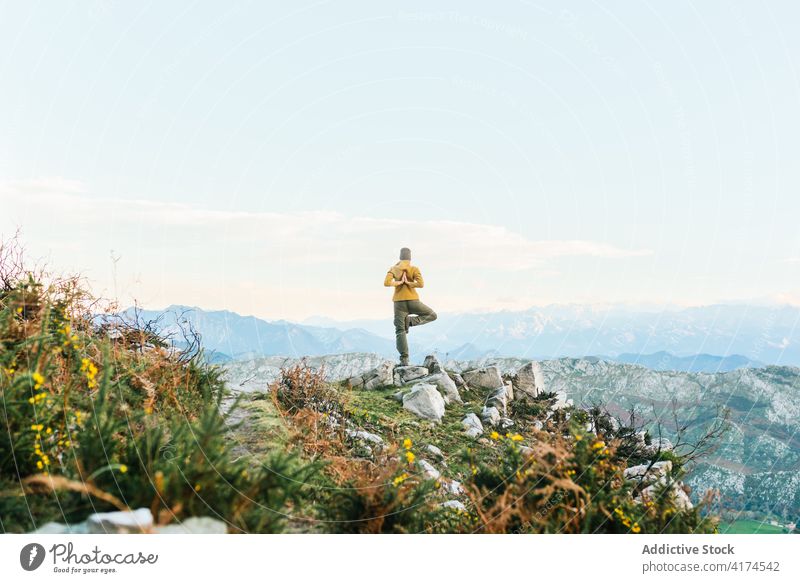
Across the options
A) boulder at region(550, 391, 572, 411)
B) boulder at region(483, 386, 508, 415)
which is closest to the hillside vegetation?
boulder at region(483, 386, 508, 415)

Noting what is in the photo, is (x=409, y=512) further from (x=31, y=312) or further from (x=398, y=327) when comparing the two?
(x=398, y=327)

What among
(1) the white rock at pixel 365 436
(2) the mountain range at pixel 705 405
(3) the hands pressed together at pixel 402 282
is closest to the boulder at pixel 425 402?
(2) the mountain range at pixel 705 405

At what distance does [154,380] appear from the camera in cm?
857

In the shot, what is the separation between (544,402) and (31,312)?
11727 mm

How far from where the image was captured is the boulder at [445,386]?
14195 millimetres

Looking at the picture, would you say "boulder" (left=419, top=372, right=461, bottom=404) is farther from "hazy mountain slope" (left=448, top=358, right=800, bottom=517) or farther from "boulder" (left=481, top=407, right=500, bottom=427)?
"hazy mountain slope" (left=448, top=358, right=800, bottom=517)

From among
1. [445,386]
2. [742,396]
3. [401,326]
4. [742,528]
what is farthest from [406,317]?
[742,396]

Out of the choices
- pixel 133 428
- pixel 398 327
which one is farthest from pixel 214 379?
pixel 398 327

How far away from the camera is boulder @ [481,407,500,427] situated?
1295cm

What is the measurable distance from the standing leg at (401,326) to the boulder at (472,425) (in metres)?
3.22

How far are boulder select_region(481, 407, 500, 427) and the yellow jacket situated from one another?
338cm

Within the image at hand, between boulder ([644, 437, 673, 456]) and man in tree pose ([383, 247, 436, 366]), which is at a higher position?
man in tree pose ([383, 247, 436, 366])

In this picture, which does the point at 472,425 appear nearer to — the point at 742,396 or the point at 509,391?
the point at 509,391

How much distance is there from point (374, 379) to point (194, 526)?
419 inches
